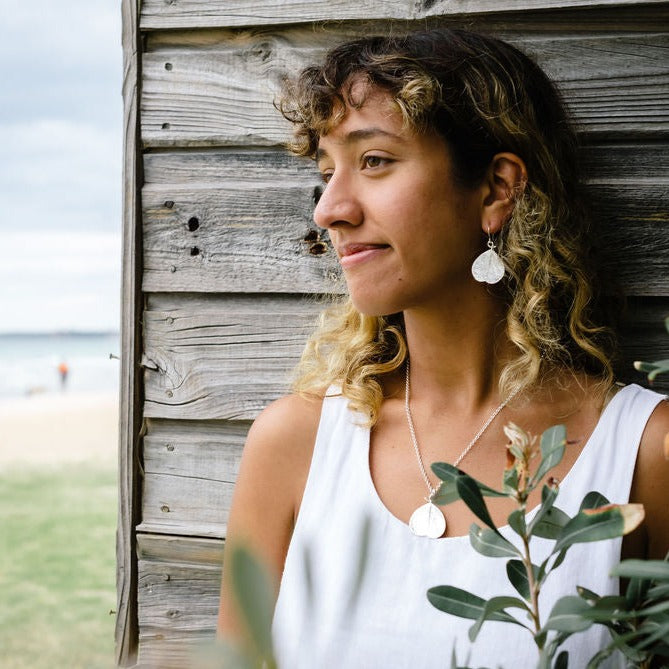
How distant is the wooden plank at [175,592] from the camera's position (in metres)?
1.83

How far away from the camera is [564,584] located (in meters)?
1.34

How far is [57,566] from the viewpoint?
7.95 meters

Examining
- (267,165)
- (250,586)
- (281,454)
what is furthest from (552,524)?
(267,165)

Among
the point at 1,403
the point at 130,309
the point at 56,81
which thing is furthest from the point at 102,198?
the point at 130,309

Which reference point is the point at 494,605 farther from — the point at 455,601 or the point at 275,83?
the point at 275,83

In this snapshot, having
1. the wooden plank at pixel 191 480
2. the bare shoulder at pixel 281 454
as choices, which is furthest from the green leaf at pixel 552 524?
the wooden plank at pixel 191 480

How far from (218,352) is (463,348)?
0.58 meters

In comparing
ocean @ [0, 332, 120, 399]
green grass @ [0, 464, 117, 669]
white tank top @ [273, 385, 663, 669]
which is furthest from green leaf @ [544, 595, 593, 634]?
ocean @ [0, 332, 120, 399]

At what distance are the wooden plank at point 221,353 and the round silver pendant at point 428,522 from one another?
0.46 metres

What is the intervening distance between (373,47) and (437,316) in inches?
19.4

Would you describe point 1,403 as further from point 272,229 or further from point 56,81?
point 272,229

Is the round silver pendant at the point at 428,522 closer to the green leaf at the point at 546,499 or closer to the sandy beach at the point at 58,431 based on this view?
the green leaf at the point at 546,499

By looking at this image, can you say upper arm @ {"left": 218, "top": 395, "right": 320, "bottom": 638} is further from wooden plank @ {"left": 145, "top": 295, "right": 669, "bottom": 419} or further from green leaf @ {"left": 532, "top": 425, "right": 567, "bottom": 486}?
green leaf @ {"left": 532, "top": 425, "right": 567, "bottom": 486}

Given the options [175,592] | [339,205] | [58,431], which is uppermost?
[339,205]
